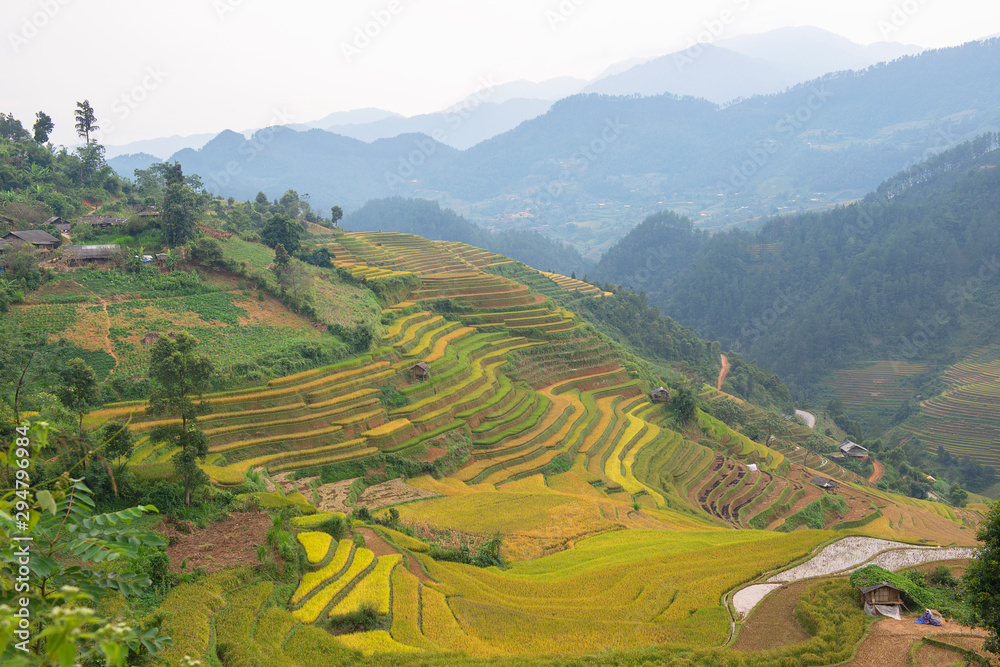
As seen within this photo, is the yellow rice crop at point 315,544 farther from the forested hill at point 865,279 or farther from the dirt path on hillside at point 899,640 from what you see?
the forested hill at point 865,279

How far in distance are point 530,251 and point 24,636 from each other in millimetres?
136684

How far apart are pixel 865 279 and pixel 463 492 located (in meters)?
85.6

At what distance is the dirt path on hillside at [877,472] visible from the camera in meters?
43.5

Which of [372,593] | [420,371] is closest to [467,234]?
[420,371]

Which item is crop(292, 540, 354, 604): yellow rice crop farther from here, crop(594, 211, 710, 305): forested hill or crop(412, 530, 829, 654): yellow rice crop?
crop(594, 211, 710, 305): forested hill

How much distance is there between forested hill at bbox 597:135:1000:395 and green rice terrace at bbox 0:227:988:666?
1606 inches

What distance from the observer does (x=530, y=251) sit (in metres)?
138

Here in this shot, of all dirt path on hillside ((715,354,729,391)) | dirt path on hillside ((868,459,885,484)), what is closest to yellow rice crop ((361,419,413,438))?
dirt path on hillside ((868,459,885,484))

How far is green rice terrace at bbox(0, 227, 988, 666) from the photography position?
1196 centimetres

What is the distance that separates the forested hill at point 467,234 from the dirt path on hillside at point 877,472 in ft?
302

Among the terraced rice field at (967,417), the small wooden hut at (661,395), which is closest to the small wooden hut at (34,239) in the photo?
the small wooden hut at (661,395)

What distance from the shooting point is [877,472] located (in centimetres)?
4509

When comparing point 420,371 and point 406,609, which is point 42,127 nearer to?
point 420,371

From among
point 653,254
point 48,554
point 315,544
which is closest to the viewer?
point 48,554
